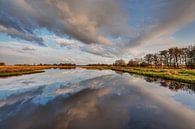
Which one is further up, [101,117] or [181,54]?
[181,54]

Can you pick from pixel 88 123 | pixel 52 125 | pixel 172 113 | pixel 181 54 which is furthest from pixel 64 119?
pixel 181 54

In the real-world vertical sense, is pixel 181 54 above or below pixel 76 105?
above

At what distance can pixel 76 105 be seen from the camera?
404 inches

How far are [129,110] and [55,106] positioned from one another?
17.0ft

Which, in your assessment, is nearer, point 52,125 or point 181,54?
point 52,125

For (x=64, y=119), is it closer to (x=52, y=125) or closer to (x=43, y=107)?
(x=52, y=125)

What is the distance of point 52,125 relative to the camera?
671 cm

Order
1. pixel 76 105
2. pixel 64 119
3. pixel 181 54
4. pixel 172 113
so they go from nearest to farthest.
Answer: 1. pixel 64 119
2. pixel 172 113
3. pixel 76 105
4. pixel 181 54

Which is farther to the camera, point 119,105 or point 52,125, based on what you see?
point 119,105

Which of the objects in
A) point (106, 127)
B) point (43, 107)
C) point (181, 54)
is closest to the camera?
point (106, 127)

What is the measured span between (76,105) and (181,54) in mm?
76193

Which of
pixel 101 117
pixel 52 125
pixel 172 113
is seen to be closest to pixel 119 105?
pixel 101 117

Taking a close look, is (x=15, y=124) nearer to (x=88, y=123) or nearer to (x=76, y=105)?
(x=88, y=123)

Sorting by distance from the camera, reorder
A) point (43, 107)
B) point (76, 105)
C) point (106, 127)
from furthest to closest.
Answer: point (76, 105), point (43, 107), point (106, 127)
